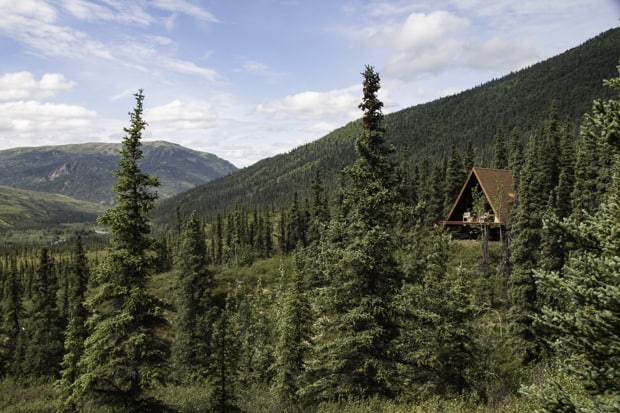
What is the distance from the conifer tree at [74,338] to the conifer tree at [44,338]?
1275 mm

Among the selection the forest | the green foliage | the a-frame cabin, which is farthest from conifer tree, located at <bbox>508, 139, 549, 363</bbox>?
the green foliage

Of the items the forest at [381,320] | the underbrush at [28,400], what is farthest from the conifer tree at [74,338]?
the underbrush at [28,400]

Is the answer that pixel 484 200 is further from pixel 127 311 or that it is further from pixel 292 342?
pixel 127 311

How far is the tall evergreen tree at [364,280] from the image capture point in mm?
15445

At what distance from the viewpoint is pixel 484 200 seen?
5675 centimetres

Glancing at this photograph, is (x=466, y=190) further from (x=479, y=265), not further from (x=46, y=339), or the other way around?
(x=46, y=339)

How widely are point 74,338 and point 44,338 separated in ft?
52.7

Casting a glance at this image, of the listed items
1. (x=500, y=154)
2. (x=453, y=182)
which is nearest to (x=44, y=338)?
(x=453, y=182)

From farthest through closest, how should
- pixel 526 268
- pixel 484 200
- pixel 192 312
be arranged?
pixel 484 200, pixel 192 312, pixel 526 268

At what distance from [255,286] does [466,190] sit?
122ft

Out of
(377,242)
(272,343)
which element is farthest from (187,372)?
(377,242)

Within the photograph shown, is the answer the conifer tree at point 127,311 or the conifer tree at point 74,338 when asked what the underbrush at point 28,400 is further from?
the conifer tree at point 127,311

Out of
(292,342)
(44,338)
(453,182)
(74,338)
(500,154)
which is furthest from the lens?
(500,154)

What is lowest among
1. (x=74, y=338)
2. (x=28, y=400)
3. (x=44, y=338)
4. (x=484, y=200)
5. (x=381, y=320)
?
(x=44, y=338)
